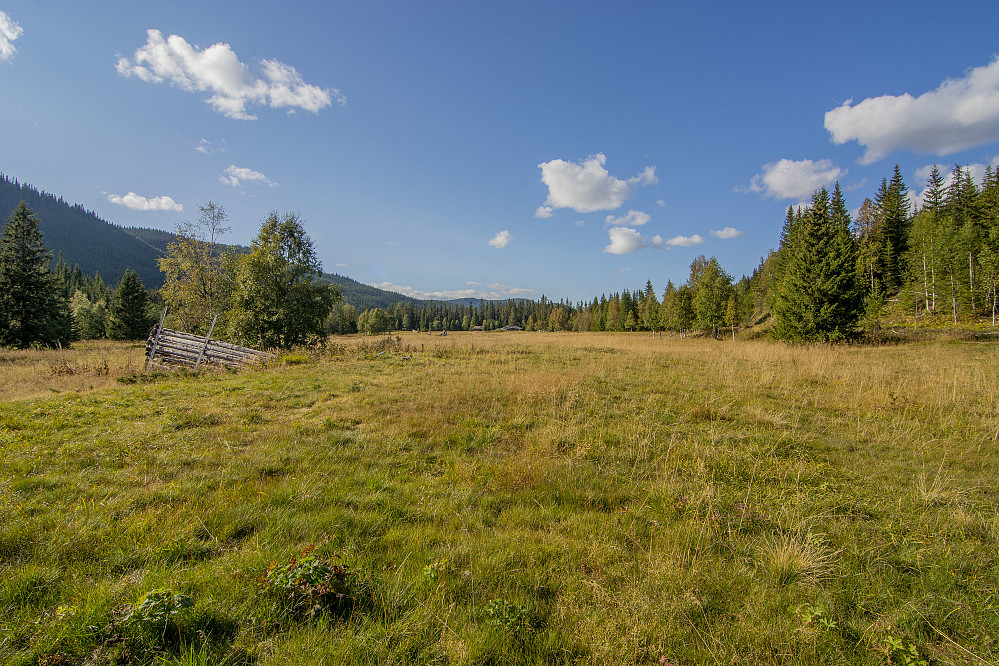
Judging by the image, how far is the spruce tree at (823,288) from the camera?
19969 millimetres

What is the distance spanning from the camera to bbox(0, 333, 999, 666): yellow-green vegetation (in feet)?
7.43

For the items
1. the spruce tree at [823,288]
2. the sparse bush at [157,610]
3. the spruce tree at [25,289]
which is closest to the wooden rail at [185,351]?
the sparse bush at [157,610]

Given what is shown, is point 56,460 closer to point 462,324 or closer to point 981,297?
point 981,297

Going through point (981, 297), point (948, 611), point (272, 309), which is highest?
point (981, 297)

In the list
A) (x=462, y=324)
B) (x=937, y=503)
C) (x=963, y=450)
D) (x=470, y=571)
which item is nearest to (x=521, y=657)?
(x=470, y=571)

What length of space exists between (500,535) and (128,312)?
52610mm

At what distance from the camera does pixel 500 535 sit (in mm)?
3410

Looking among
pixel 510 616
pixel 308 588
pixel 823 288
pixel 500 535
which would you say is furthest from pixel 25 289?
pixel 823 288

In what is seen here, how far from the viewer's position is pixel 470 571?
9.61ft

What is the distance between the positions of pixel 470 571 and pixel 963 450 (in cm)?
786

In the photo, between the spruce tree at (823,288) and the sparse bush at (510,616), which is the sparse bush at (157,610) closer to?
the sparse bush at (510,616)

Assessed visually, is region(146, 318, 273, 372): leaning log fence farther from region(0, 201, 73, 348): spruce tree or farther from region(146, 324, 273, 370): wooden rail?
region(0, 201, 73, 348): spruce tree

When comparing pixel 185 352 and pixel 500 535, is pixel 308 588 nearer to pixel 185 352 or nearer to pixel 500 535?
pixel 500 535

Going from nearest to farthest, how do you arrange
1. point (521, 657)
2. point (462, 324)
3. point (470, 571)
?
1. point (521, 657)
2. point (470, 571)
3. point (462, 324)
